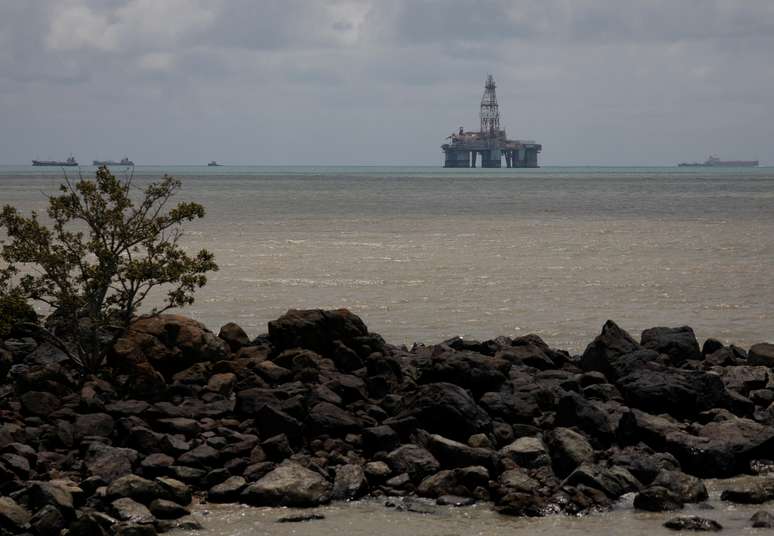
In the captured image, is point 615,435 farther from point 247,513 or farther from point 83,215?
point 83,215

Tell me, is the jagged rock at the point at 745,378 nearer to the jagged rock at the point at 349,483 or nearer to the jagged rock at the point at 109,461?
the jagged rock at the point at 349,483

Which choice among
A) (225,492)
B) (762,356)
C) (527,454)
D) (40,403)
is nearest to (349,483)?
(225,492)

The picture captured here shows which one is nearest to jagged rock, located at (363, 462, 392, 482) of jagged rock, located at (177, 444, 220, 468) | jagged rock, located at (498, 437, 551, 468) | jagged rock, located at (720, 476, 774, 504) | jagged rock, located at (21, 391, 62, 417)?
jagged rock, located at (498, 437, 551, 468)

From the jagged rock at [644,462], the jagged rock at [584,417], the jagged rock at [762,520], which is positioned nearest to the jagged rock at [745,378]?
the jagged rock at [584,417]

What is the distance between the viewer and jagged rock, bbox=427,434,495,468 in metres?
12.8

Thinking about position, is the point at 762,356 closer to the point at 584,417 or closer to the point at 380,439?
the point at 584,417

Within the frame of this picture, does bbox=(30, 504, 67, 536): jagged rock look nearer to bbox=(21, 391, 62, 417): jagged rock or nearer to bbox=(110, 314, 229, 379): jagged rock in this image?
bbox=(21, 391, 62, 417): jagged rock

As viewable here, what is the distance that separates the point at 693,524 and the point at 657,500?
0.56 meters

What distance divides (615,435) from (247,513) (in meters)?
4.62

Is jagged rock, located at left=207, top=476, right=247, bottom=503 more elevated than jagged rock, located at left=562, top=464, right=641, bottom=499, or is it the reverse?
jagged rock, located at left=562, top=464, right=641, bottom=499

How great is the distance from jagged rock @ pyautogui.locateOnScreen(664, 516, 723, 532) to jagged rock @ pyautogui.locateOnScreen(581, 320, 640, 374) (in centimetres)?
568

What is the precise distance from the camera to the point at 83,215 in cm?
1708

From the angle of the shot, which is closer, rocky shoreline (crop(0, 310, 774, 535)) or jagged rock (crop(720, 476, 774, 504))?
rocky shoreline (crop(0, 310, 774, 535))

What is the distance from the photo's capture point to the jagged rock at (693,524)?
37.3 ft
